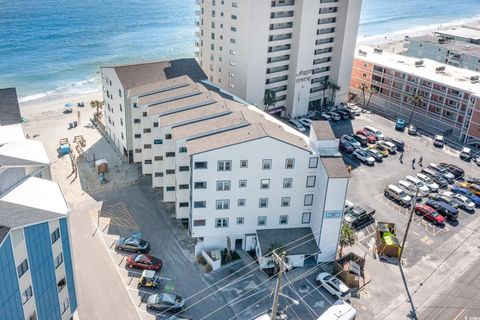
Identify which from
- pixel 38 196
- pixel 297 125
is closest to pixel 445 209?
pixel 297 125

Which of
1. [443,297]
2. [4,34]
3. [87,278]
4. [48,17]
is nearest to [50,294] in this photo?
[87,278]

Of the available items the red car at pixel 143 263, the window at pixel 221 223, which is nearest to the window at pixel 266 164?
the window at pixel 221 223

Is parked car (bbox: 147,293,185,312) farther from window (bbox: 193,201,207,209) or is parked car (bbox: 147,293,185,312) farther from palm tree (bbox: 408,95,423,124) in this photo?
palm tree (bbox: 408,95,423,124)

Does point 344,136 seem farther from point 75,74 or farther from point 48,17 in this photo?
point 48,17

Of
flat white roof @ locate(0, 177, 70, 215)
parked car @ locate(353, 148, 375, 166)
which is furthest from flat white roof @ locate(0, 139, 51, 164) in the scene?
parked car @ locate(353, 148, 375, 166)

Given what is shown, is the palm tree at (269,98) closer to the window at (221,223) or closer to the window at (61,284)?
the window at (221,223)
